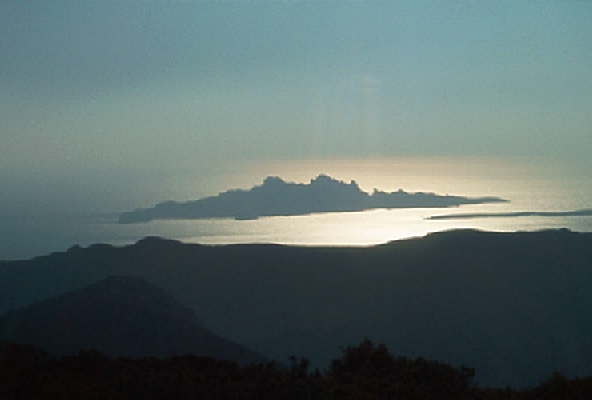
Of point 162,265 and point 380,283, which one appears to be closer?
point 380,283

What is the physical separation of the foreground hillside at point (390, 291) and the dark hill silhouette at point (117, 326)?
8647mm

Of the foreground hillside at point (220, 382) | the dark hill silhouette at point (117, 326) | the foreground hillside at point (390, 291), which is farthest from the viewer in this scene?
the foreground hillside at point (390, 291)

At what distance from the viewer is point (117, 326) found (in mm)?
46375

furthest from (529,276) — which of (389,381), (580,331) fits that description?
(389,381)

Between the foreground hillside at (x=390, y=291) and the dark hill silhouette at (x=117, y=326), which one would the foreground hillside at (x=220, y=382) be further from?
the foreground hillside at (x=390, y=291)

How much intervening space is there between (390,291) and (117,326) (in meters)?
26.4

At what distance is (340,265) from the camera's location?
2648 inches

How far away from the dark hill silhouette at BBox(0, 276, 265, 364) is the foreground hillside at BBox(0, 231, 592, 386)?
28.4ft

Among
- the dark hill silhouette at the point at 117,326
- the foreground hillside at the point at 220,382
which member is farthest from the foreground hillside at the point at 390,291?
the foreground hillside at the point at 220,382

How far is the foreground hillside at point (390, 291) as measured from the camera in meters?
54.4

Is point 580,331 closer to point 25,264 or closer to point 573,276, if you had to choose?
point 573,276

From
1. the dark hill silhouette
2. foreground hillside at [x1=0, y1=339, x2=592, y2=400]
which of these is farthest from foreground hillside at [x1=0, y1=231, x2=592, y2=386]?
foreground hillside at [x1=0, y1=339, x2=592, y2=400]

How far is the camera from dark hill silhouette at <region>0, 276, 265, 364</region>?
139 feet

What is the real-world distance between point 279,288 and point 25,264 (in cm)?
2596
